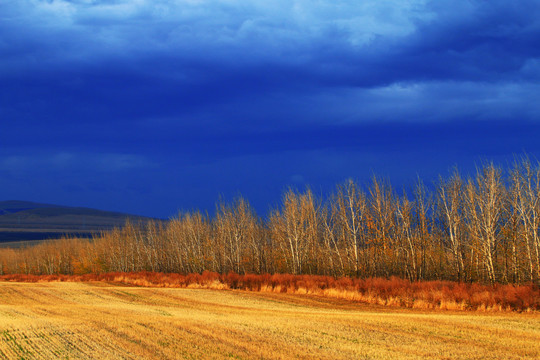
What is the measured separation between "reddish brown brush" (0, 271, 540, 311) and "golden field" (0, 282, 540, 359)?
1556mm

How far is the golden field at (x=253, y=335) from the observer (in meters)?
11.2

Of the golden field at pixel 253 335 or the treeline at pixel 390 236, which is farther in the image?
the treeline at pixel 390 236

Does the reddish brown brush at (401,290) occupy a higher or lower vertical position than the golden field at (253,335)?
lower

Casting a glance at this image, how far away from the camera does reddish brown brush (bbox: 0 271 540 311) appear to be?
2022 centimetres

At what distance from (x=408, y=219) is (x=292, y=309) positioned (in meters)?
17.3

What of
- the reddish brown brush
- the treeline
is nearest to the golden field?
the reddish brown brush

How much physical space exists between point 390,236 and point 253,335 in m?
28.9

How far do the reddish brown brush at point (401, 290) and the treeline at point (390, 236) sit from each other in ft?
15.7

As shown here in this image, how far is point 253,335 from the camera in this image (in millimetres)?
13375

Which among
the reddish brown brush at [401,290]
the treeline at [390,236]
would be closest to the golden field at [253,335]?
the reddish brown brush at [401,290]

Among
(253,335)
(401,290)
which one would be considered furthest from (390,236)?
(253,335)

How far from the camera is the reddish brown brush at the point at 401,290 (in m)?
20.2

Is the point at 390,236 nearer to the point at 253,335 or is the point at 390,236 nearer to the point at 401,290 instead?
the point at 401,290

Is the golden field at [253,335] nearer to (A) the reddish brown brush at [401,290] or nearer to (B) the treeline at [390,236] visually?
(A) the reddish brown brush at [401,290]
